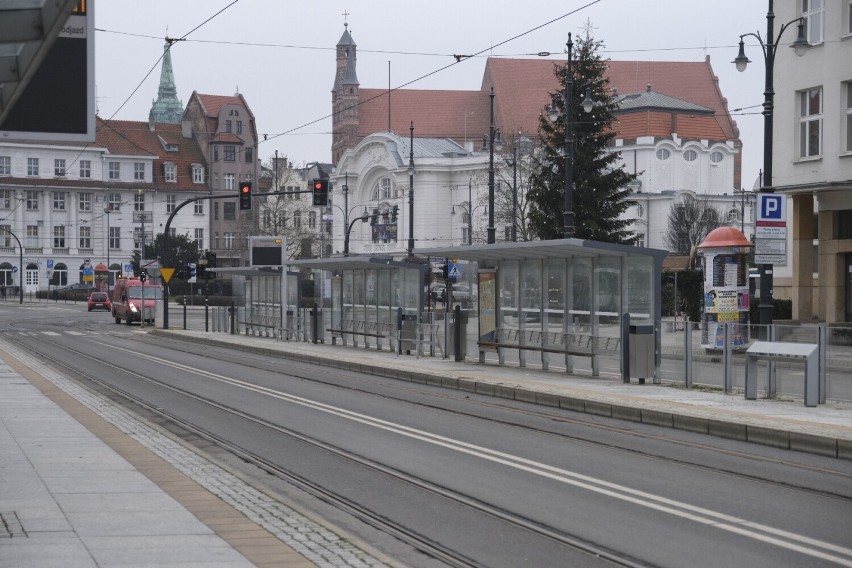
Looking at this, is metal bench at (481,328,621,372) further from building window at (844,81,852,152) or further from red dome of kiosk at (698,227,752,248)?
building window at (844,81,852,152)

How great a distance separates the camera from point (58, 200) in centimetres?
11131

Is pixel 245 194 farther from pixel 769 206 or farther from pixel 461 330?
pixel 769 206

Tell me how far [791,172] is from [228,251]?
288 feet

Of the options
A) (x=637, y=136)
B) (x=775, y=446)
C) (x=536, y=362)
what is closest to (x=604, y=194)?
(x=536, y=362)

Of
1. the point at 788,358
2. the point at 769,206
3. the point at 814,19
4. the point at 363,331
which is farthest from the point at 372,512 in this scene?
the point at 814,19

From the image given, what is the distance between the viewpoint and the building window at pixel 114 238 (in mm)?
114312

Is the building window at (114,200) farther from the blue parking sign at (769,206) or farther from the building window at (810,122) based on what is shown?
the blue parking sign at (769,206)

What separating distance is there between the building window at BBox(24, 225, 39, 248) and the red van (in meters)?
48.0

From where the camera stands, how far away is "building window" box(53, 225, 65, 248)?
111 m

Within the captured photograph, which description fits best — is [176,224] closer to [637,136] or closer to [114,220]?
[114,220]

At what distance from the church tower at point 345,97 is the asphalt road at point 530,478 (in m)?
117

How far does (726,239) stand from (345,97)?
360 feet

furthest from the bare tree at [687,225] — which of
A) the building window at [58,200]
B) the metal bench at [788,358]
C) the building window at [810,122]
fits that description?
the metal bench at [788,358]

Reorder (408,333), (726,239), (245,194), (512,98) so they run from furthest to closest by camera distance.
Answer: (512,98) → (245,194) → (408,333) → (726,239)
